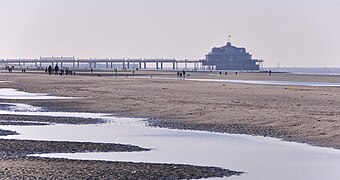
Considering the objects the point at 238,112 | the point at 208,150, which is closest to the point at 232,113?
the point at 238,112

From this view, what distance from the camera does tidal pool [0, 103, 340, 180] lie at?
1923 cm

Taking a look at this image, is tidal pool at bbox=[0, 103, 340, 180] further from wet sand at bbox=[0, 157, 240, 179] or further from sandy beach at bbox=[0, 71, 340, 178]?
sandy beach at bbox=[0, 71, 340, 178]

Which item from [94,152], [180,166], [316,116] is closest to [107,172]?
[180,166]

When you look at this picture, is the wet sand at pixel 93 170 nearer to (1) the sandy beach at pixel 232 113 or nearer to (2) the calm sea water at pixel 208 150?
(2) the calm sea water at pixel 208 150

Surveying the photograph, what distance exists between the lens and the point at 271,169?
19.1 metres

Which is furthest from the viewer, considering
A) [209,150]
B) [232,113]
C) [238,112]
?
[238,112]

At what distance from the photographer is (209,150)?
75.2ft

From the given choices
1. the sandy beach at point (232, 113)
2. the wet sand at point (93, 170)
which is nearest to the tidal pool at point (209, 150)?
the wet sand at point (93, 170)

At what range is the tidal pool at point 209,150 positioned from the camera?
19.2 m

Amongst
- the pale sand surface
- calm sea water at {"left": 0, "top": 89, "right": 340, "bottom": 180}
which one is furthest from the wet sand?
the pale sand surface

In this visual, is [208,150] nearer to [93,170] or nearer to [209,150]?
[209,150]

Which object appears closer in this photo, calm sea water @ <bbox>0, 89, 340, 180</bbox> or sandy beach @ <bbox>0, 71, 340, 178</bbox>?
calm sea water @ <bbox>0, 89, 340, 180</bbox>

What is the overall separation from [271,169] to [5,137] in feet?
34.7

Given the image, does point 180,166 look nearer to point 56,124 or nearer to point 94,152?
point 94,152
